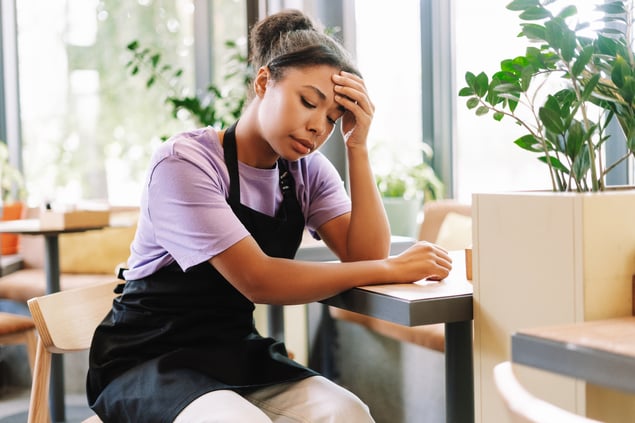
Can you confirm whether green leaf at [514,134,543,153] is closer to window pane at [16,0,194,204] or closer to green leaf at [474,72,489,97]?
green leaf at [474,72,489,97]

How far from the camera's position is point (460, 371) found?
1.67 metres

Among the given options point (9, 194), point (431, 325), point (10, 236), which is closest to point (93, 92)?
point (9, 194)

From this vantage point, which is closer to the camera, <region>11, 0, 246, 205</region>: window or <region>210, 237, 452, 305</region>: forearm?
<region>210, 237, 452, 305</region>: forearm

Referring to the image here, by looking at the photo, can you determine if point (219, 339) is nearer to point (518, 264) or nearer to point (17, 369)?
point (518, 264)

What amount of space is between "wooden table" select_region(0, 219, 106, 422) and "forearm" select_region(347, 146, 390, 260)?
1.99 m

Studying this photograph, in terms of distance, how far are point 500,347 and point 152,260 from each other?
764 mm

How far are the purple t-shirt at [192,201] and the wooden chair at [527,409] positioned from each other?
0.81m

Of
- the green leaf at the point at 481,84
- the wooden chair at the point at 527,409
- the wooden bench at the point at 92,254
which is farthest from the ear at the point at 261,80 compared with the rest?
the wooden bench at the point at 92,254

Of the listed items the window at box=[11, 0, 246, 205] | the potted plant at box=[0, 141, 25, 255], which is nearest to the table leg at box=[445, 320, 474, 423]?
the potted plant at box=[0, 141, 25, 255]

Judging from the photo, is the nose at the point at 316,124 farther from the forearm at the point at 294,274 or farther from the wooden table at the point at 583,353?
the wooden table at the point at 583,353

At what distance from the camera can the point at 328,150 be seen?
4.10m

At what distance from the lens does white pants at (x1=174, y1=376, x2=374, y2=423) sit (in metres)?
1.50

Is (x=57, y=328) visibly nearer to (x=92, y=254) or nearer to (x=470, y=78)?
(x=470, y=78)

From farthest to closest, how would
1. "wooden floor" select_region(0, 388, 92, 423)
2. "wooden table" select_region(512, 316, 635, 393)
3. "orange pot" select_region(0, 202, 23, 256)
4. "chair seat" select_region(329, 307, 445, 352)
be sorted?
1. "orange pot" select_region(0, 202, 23, 256)
2. "wooden floor" select_region(0, 388, 92, 423)
3. "chair seat" select_region(329, 307, 445, 352)
4. "wooden table" select_region(512, 316, 635, 393)
